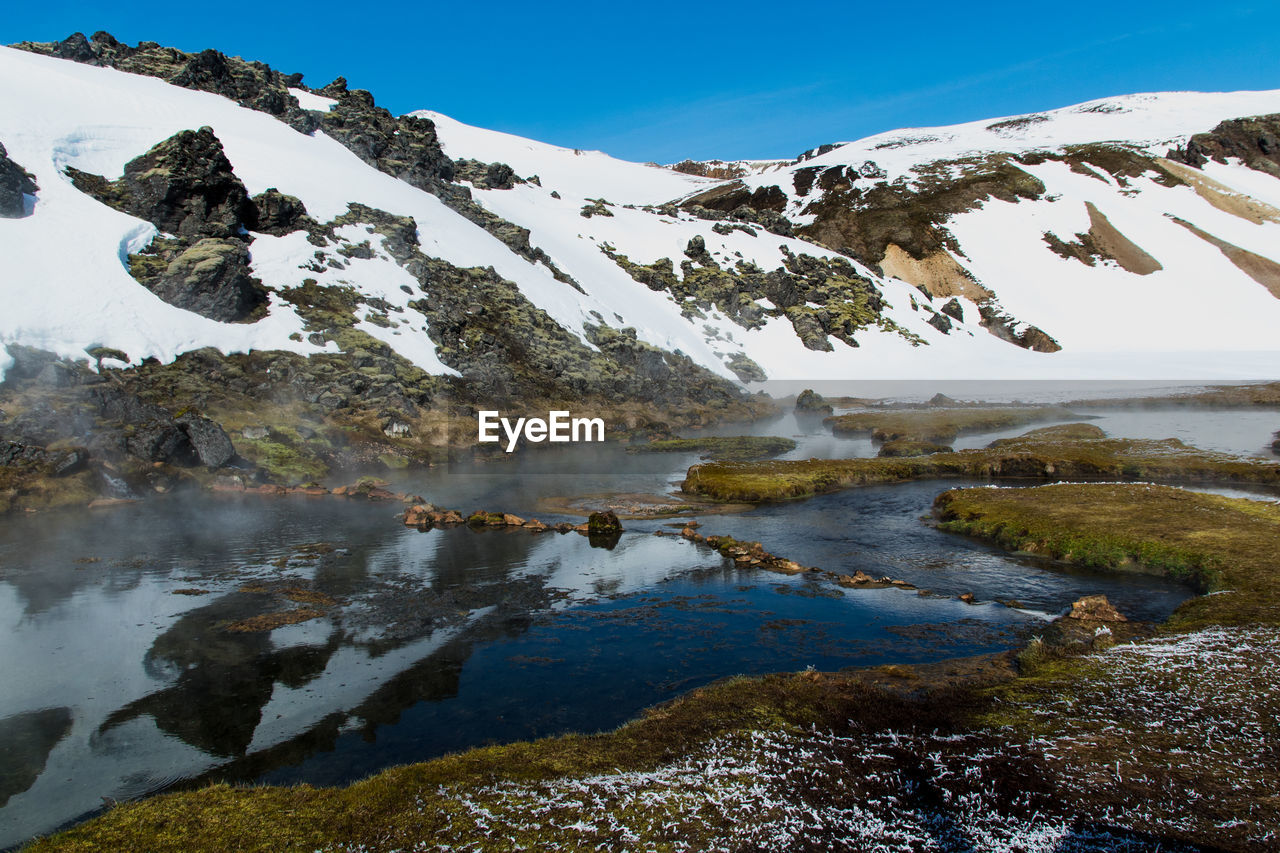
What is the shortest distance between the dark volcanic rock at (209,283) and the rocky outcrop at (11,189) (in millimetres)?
10524

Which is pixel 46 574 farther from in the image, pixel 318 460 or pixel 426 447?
pixel 426 447

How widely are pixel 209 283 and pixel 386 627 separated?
49.4 m

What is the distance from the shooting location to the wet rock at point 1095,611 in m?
22.4

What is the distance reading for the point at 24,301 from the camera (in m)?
48.8

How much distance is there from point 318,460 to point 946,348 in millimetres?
110434

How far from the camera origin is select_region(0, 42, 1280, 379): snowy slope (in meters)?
55.7

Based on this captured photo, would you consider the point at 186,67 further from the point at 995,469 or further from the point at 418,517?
the point at 995,469

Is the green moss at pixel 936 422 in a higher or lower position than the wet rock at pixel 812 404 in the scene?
lower

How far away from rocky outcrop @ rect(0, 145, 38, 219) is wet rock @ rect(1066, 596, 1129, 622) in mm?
75034

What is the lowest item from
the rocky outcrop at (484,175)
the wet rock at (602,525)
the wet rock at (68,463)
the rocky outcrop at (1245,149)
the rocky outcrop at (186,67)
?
the wet rock at (602,525)

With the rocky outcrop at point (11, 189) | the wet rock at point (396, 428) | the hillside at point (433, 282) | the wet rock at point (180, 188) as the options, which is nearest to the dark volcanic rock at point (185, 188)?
the wet rock at point (180, 188)

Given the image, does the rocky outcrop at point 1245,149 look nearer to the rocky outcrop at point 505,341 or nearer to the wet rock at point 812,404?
the wet rock at point 812,404

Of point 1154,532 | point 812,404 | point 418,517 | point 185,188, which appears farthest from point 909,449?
point 185,188

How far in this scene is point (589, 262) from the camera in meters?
109
